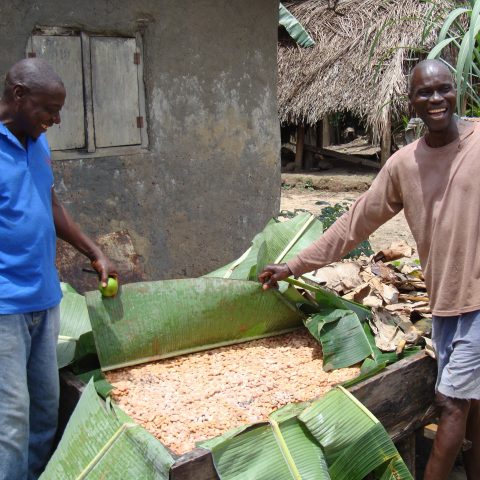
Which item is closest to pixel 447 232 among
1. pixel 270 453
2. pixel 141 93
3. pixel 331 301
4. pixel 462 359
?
pixel 462 359

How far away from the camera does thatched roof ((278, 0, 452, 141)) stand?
1192 cm

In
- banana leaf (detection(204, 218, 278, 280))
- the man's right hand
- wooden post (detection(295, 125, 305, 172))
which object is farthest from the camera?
wooden post (detection(295, 125, 305, 172))

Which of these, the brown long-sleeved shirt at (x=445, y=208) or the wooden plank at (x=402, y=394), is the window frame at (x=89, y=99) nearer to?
the brown long-sleeved shirt at (x=445, y=208)

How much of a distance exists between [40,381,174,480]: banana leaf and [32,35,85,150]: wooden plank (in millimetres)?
2248

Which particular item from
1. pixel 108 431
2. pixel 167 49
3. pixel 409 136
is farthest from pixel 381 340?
pixel 409 136

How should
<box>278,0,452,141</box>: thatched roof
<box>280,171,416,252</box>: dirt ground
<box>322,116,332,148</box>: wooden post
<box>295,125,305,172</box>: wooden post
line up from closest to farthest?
<box>280,171,416,252</box>: dirt ground
<box>278,0,452,141</box>: thatched roof
<box>295,125,305,172</box>: wooden post
<box>322,116,332,148</box>: wooden post

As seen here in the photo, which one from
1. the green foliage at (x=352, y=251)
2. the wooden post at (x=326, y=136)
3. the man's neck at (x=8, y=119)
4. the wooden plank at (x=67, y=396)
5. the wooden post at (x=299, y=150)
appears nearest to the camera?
the man's neck at (x=8, y=119)

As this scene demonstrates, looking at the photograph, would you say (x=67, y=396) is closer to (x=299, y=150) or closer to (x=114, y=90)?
(x=114, y=90)

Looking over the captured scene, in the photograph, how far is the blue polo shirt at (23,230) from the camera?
2.39 meters

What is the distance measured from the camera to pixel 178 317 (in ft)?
10.9

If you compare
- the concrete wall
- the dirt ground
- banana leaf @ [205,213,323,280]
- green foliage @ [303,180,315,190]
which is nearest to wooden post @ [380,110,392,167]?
the dirt ground

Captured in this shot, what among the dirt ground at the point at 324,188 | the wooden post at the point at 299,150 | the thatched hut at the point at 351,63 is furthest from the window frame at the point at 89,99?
the wooden post at the point at 299,150

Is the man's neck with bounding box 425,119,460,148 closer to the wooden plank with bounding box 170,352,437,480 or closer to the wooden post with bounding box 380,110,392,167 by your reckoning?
the wooden plank with bounding box 170,352,437,480

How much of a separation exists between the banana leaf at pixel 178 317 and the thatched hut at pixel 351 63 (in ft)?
28.6
